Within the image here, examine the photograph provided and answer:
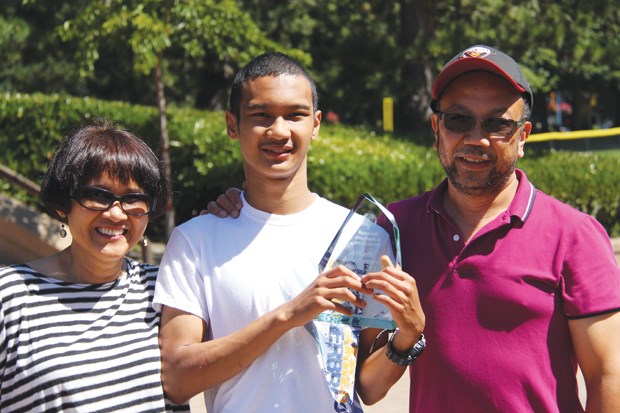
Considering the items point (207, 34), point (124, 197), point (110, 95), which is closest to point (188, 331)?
point (124, 197)

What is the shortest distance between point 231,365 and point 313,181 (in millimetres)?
6464

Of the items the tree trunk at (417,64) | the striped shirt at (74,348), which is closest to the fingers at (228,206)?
the striped shirt at (74,348)

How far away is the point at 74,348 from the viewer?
2551 mm

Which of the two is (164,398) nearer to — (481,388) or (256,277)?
(256,277)

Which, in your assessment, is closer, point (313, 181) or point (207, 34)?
point (207, 34)

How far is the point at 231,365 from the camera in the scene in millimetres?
2535

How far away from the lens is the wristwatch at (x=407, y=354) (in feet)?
8.51

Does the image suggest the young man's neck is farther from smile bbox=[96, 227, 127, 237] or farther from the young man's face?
smile bbox=[96, 227, 127, 237]

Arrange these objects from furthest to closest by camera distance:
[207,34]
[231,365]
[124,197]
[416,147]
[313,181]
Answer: [416,147] < [313,181] < [207,34] < [124,197] < [231,365]

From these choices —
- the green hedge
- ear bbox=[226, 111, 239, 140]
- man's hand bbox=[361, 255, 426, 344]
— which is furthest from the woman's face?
the green hedge

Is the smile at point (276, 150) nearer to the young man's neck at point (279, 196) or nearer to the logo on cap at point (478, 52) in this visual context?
the young man's neck at point (279, 196)

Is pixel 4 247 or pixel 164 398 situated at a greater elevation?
pixel 164 398

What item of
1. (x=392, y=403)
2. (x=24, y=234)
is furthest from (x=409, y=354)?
(x=24, y=234)

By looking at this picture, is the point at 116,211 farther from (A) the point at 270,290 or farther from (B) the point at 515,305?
(B) the point at 515,305
